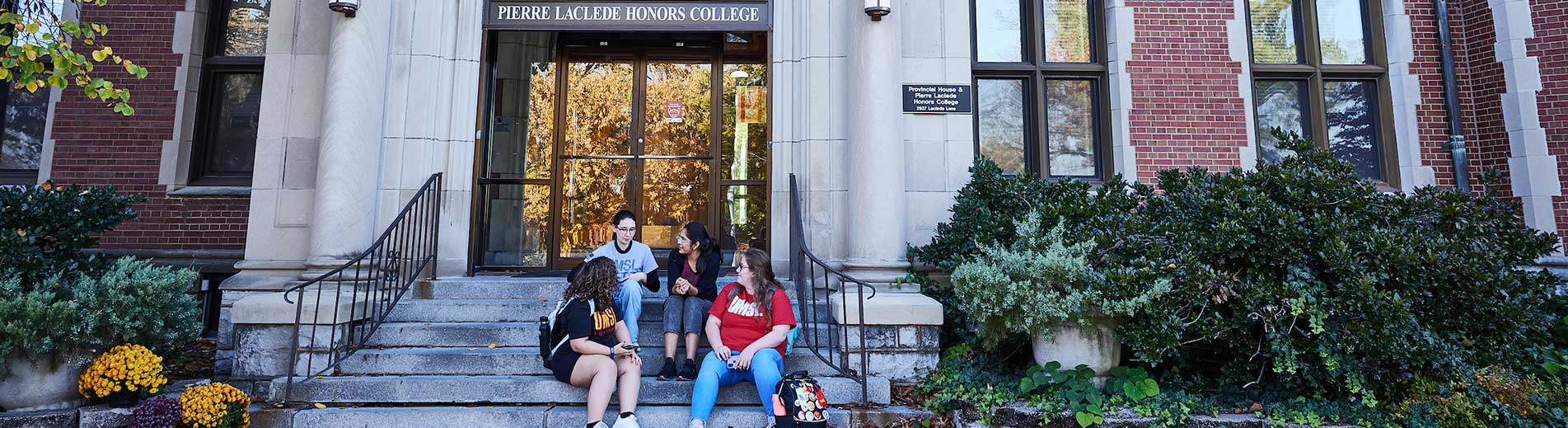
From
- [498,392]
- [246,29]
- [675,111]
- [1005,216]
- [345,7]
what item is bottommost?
[498,392]

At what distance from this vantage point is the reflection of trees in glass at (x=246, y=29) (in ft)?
28.2

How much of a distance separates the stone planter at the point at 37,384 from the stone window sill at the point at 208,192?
3550mm

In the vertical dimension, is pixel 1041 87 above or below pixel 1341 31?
below

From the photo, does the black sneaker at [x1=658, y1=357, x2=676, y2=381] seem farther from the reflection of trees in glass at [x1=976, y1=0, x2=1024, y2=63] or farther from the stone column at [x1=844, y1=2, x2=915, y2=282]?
the reflection of trees in glass at [x1=976, y1=0, x2=1024, y2=63]

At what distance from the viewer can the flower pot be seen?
192 inches

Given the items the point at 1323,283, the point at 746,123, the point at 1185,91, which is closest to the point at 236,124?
the point at 746,123

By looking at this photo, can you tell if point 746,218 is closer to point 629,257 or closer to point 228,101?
point 629,257

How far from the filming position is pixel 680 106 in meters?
8.26

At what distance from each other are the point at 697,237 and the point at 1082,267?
2.65 meters

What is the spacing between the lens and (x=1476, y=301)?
448 centimetres

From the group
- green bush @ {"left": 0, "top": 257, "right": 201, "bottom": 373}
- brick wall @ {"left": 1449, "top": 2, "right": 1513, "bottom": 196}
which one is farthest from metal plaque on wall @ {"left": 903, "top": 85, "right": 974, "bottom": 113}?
green bush @ {"left": 0, "top": 257, "right": 201, "bottom": 373}

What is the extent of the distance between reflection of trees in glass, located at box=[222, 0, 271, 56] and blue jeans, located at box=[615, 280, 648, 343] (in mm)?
6351

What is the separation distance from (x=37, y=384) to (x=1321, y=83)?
11.2m

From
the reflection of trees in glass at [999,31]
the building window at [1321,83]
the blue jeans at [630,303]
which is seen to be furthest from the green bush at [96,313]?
the building window at [1321,83]
